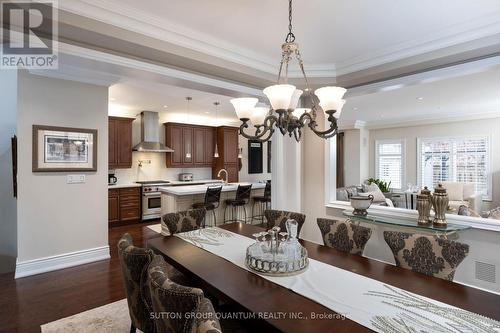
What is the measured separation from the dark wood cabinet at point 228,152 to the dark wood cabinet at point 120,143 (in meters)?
2.53

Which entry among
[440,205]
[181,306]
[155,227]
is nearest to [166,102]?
[155,227]

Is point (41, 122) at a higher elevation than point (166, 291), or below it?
higher

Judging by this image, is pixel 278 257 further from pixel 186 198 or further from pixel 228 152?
pixel 228 152

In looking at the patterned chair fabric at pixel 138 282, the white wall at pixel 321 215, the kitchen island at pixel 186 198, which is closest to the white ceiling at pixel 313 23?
the white wall at pixel 321 215

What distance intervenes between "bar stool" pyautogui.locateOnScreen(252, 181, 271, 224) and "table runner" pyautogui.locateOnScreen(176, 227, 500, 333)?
4.18m

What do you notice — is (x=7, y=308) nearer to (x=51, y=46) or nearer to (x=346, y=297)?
(x=51, y=46)

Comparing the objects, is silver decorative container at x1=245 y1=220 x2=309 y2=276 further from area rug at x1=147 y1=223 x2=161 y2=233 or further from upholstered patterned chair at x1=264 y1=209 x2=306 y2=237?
area rug at x1=147 y1=223 x2=161 y2=233

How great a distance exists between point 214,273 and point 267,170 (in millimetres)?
7736

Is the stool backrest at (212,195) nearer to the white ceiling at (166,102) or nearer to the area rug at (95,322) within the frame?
the white ceiling at (166,102)

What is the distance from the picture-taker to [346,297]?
1.44 meters

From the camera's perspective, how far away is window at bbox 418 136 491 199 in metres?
6.52

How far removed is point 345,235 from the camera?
7.82 ft

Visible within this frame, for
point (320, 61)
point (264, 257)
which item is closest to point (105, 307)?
point (264, 257)

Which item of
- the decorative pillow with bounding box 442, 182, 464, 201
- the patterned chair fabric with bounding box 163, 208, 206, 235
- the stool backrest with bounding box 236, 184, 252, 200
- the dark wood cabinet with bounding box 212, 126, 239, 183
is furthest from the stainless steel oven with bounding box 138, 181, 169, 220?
the decorative pillow with bounding box 442, 182, 464, 201
